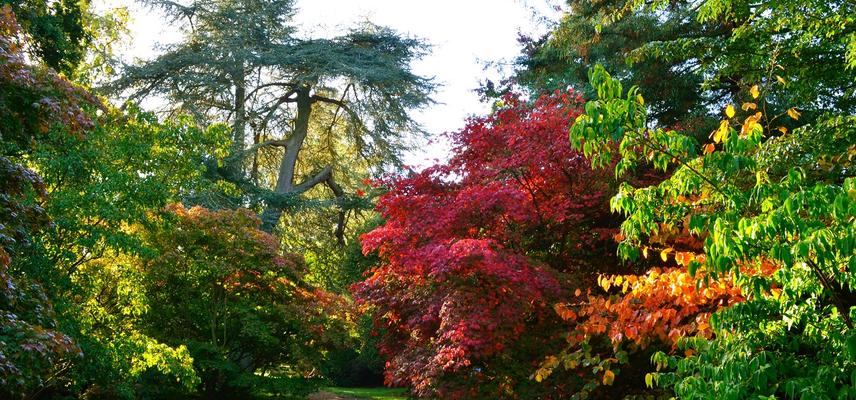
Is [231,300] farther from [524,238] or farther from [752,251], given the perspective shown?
[752,251]

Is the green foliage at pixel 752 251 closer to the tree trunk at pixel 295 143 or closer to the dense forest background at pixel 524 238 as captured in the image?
the dense forest background at pixel 524 238

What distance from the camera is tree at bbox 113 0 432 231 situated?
2030cm

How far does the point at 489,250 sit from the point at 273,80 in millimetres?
16565

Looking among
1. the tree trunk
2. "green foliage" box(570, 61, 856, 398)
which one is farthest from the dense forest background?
the tree trunk

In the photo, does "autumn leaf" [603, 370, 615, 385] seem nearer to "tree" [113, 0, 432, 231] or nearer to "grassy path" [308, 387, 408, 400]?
"grassy path" [308, 387, 408, 400]

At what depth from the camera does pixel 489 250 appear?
24.2ft

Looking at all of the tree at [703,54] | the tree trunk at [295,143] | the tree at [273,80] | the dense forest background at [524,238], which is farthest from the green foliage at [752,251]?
the tree trunk at [295,143]

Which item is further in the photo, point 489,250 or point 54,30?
point 54,30

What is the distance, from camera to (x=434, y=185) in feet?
31.1

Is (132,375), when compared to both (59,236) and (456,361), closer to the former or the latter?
(59,236)

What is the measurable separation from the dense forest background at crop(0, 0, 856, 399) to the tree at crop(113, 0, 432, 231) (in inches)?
98.3

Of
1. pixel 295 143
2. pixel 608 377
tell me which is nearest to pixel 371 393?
pixel 295 143

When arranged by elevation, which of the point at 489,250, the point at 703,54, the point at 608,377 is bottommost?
the point at 608,377

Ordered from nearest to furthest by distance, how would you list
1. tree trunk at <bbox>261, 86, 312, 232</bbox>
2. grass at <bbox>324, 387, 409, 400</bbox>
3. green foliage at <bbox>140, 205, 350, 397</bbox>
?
green foliage at <bbox>140, 205, 350, 397</bbox> → grass at <bbox>324, 387, 409, 400</bbox> → tree trunk at <bbox>261, 86, 312, 232</bbox>
